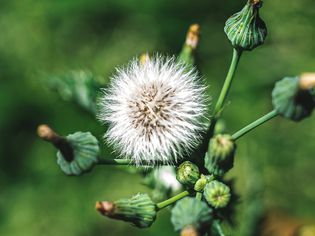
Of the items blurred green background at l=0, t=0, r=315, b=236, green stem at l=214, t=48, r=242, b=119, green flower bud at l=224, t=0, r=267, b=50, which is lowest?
blurred green background at l=0, t=0, r=315, b=236

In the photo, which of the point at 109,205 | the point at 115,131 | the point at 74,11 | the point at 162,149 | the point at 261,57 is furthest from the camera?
the point at 74,11

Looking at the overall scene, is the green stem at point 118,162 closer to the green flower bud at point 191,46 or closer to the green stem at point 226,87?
the green stem at point 226,87

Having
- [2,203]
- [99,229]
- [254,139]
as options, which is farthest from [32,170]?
[254,139]

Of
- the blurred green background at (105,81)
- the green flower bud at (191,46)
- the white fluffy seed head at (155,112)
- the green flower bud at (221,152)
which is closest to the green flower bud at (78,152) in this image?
the white fluffy seed head at (155,112)

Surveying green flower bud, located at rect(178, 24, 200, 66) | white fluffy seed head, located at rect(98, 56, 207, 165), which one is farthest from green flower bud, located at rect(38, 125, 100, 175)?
green flower bud, located at rect(178, 24, 200, 66)

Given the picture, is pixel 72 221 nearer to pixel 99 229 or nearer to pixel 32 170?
pixel 99 229

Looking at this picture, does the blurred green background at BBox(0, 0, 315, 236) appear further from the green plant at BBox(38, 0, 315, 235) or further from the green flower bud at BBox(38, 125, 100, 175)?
the green flower bud at BBox(38, 125, 100, 175)
